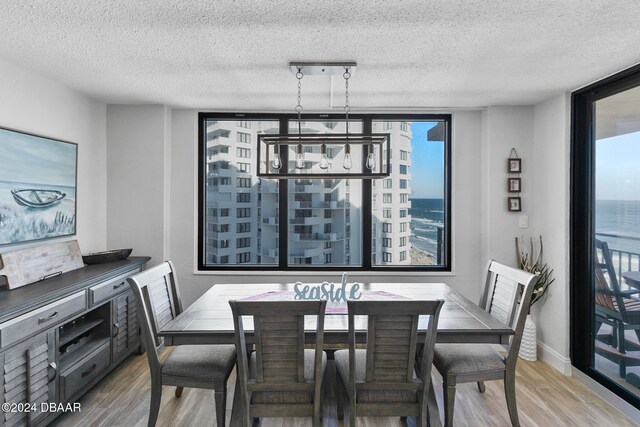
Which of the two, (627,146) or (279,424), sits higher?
(627,146)

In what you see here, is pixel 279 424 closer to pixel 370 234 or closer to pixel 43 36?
pixel 370 234

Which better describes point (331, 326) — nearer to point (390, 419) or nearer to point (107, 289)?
point (390, 419)

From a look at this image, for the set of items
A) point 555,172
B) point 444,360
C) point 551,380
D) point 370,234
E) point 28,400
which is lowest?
point 551,380

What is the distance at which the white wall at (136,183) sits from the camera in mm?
3588

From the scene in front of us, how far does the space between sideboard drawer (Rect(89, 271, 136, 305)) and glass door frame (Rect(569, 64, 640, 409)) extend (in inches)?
154

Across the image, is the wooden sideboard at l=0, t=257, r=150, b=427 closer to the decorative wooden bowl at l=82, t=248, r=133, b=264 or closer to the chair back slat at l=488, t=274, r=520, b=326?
the decorative wooden bowl at l=82, t=248, r=133, b=264

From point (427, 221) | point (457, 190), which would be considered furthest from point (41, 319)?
point (457, 190)

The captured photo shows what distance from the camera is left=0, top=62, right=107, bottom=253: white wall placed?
2.56m

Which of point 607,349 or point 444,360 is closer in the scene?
point 444,360

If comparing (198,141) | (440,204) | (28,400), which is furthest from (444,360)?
(198,141)

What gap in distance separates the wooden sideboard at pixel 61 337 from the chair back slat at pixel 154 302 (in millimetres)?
525

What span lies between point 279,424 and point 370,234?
2116 mm

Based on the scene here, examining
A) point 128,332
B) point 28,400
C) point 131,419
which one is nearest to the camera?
point 28,400

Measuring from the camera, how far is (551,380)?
114 inches
